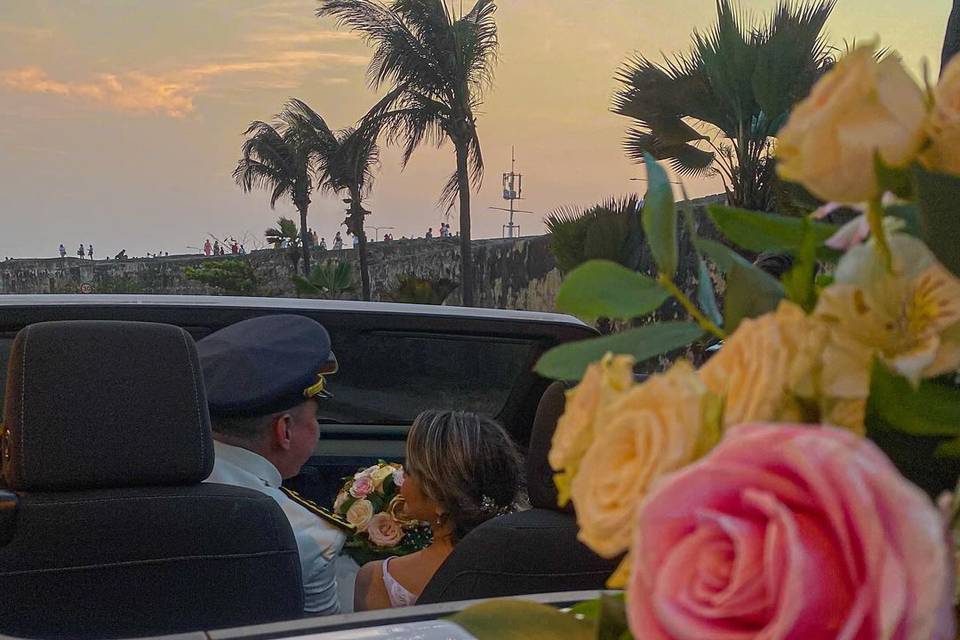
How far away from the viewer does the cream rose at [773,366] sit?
0.55 m

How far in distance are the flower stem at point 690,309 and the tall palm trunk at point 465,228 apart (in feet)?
63.8

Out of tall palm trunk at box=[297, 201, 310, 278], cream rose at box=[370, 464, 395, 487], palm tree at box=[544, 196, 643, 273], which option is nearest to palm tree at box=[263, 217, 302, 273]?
tall palm trunk at box=[297, 201, 310, 278]

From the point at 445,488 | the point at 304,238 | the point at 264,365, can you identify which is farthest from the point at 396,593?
the point at 304,238

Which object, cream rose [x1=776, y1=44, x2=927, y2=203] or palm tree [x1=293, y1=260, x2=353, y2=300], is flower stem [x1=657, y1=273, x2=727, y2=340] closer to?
cream rose [x1=776, y1=44, x2=927, y2=203]

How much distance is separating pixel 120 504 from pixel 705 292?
1602 millimetres

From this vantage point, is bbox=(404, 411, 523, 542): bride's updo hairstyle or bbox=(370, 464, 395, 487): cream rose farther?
bbox=(370, 464, 395, 487): cream rose

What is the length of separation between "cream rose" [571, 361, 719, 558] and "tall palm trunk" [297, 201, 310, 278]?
3083 cm

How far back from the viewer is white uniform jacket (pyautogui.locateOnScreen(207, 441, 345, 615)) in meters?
2.68

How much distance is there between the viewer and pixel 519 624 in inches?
27.4

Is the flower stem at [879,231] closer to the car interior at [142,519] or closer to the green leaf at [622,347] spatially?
the green leaf at [622,347]

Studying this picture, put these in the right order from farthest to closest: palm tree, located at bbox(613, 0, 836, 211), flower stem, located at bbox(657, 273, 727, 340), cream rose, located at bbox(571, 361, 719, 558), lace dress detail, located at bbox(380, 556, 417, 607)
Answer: palm tree, located at bbox(613, 0, 836, 211) → lace dress detail, located at bbox(380, 556, 417, 607) → flower stem, located at bbox(657, 273, 727, 340) → cream rose, located at bbox(571, 361, 719, 558)

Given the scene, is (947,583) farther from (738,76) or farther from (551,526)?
(738,76)

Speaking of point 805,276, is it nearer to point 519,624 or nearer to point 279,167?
point 519,624

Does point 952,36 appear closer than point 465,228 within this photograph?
Yes
